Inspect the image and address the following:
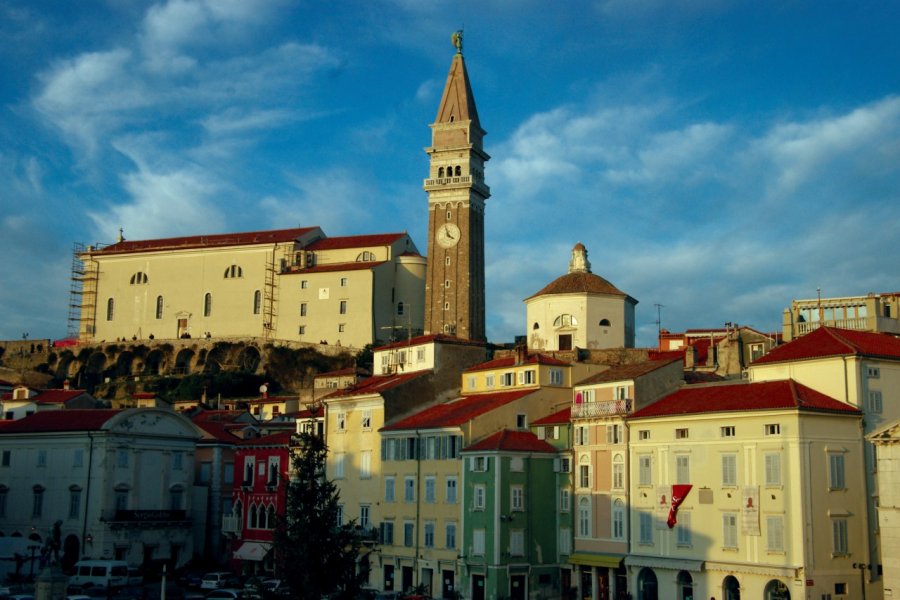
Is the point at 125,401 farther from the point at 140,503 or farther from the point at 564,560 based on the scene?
the point at 564,560

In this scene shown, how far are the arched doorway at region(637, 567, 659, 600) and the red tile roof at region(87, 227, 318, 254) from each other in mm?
88401

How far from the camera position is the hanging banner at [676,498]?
174ft

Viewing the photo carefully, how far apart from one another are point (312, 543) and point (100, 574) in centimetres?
2623

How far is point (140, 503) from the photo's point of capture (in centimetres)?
7550

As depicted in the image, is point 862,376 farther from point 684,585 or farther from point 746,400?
point 684,585

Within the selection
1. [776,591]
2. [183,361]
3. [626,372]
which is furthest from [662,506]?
[183,361]

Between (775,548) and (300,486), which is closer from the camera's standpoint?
(300,486)

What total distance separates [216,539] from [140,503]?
697 centimetres

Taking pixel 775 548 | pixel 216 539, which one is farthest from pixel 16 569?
pixel 775 548

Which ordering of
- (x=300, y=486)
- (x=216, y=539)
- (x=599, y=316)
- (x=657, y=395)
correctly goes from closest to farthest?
1. (x=300, y=486)
2. (x=657, y=395)
3. (x=216, y=539)
4. (x=599, y=316)

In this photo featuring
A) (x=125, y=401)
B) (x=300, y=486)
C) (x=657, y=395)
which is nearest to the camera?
(x=300, y=486)

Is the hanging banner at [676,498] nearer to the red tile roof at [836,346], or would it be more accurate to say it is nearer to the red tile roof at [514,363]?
the red tile roof at [836,346]

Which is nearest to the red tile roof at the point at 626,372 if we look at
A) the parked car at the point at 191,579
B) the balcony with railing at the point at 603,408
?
the balcony with railing at the point at 603,408

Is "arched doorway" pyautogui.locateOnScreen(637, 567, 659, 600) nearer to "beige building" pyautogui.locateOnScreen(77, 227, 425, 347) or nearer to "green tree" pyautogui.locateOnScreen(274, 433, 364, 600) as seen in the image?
"green tree" pyautogui.locateOnScreen(274, 433, 364, 600)
